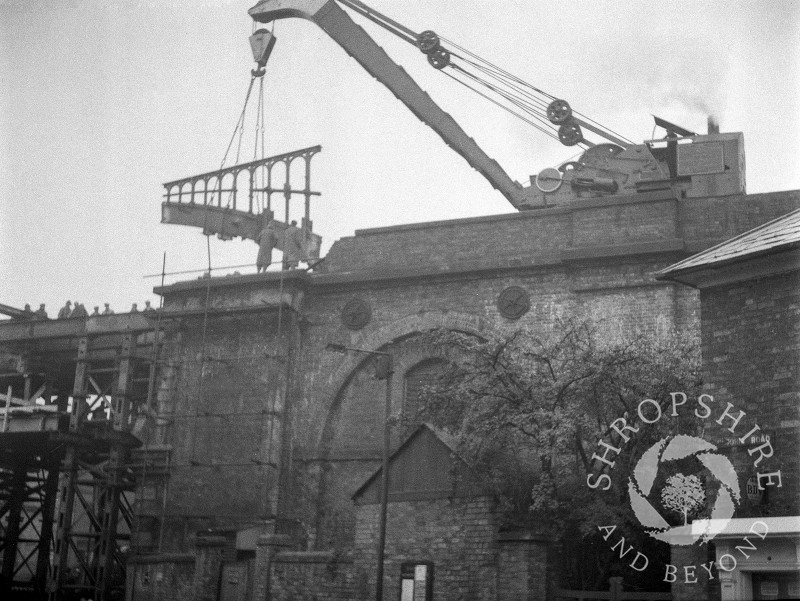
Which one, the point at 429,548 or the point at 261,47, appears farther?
the point at 261,47

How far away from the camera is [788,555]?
1246 cm

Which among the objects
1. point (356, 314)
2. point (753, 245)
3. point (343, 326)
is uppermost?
point (356, 314)

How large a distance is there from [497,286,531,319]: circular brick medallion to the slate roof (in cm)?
709

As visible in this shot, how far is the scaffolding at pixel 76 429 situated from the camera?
86.1ft

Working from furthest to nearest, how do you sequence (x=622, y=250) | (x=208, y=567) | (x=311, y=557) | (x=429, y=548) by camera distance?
(x=622, y=250) < (x=208, y=567) < (x=311, y=557) < (x=429, y=548)

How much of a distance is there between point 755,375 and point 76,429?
17885 millimetres

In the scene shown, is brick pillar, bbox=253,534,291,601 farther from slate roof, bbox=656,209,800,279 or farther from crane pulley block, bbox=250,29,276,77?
crane pulley block, bbox=250,29,276,77

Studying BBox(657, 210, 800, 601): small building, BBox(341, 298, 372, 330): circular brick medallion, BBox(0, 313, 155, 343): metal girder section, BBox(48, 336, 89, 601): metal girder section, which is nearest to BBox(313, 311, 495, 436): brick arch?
BBox(341, 298, 372, 330): circular brick medallion

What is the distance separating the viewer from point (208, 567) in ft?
68.1

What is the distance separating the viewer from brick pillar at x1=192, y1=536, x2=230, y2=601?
20578 mm

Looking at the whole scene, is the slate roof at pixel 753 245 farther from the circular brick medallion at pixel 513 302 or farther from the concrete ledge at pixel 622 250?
the circular brick medallion at pixel 513 302

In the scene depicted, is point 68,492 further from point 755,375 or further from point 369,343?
point 755,375

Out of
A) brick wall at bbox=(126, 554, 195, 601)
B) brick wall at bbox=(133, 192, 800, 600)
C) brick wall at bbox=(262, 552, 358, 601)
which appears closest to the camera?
brick wall at bbox=(262, 552, 358, 601)

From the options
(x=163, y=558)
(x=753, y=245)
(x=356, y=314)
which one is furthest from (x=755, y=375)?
(x=163, y=558)
